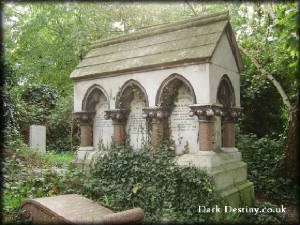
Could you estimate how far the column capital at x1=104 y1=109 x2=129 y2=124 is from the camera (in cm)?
694

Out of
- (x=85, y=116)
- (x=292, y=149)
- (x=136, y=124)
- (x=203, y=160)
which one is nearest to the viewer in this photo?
(x=203, y=160)

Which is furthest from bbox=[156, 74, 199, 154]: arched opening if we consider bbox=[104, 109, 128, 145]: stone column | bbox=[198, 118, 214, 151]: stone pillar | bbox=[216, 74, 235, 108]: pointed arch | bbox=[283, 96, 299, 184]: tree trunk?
bbox=[283, 96, 299, 184]: tree trunk

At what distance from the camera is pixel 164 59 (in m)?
6.21

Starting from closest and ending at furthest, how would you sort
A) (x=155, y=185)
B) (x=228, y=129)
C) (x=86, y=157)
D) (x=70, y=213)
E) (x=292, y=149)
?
(x=70, y=213) → (x=155, y=185) → (x=228, y=129) → (x=292, y=149) → (x=86, y=157)

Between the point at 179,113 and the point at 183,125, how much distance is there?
29 cm

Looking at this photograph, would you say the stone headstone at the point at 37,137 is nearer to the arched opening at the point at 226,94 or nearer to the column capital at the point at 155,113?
the column capital at the point at 155,113

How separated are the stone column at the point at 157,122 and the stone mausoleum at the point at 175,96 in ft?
0.07

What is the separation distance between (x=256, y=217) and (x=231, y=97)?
2776 millimetres

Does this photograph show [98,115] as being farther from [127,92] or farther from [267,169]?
[267,169]

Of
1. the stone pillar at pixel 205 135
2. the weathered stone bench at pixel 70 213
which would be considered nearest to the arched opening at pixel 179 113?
the stone pillar at pixel 205 135

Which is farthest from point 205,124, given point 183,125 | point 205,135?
point 183,125

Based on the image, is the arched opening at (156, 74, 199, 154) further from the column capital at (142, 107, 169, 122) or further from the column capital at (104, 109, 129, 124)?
the column capital at (104, 109, 129, 124)

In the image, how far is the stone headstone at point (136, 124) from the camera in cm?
686

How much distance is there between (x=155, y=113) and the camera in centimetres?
630
